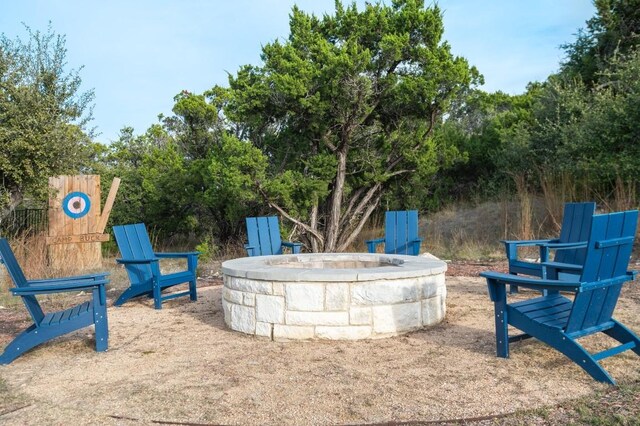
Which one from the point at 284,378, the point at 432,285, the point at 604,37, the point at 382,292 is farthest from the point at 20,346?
the point at 604,37

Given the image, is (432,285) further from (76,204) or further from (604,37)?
(604,37)

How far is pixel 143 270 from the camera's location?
19.2 ft

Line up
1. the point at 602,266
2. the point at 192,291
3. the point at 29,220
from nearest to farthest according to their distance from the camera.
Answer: the point at 602,266
the point at 192,291
the point at 29,220

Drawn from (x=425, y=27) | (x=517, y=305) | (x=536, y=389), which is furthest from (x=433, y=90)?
(x=536, y=389)

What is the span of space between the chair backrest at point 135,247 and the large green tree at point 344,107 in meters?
4.92

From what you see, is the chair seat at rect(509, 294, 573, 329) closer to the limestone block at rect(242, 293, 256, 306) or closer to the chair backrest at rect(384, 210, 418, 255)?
the limestone block at rect(242, 293, 256, 306)

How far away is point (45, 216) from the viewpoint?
36.9ft

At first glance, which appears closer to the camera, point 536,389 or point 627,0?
point 536,389

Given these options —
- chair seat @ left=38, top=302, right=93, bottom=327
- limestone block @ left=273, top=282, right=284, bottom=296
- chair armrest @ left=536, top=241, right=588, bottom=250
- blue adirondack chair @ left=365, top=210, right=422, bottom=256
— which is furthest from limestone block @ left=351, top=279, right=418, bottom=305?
blue adirondack chair @ left=365, top=210, right=422, bottom=256

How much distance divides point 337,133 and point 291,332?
8228 millimetres

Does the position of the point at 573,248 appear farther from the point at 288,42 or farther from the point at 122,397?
the point at 288,42

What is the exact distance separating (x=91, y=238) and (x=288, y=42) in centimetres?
566

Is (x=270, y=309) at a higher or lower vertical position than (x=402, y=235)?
lower

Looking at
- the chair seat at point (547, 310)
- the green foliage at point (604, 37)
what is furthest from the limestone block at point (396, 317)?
the green foliage at point (604, 37)
